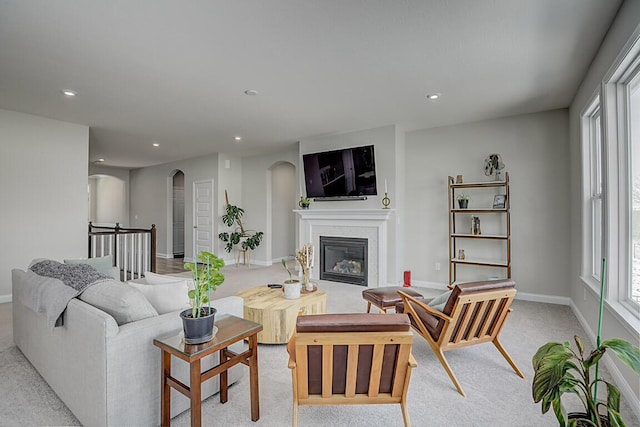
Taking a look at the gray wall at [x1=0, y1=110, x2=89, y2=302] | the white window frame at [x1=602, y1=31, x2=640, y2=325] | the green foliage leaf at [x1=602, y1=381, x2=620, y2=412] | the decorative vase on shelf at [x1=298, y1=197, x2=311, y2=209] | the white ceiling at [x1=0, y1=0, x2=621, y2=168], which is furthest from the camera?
the decorative vase on shelf at [x1=298, y1=197, x2=311, y2=209]

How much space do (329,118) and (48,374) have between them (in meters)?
4.01

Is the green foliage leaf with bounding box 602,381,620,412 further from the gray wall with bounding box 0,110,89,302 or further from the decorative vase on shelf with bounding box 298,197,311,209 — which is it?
the gray wall with bounding box 0,110,89,302

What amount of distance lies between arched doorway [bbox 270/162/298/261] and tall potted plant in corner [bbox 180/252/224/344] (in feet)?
19.7

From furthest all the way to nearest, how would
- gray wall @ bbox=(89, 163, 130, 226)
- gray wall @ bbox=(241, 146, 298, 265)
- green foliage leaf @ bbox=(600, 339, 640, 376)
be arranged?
gray wall @ bbox=(89, 163, 130, 226), gray wall @ bbox=(241, 146, 298, 265), green foliage leaf @ bbox=(600, 339, 640, 376)

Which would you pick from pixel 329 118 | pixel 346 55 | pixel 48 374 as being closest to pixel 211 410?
pixel 48 374

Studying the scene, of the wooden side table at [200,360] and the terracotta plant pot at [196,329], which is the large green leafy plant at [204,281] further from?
the wooden side table at [200,360]

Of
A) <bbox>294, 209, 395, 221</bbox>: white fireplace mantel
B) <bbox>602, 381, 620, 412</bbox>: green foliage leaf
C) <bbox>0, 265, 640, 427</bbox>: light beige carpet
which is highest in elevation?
<bbox>294, 209, 395, 221</bbox>: white fireplace mantel

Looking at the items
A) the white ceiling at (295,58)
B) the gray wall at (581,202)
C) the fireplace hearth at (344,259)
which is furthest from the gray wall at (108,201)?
the gray wall at (581,202)

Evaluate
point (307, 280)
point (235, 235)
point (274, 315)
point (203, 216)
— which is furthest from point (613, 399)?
point (203, 216)

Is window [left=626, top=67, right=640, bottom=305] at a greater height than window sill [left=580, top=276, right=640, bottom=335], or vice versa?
window [left=626, top=67, right=640, bottom=305]

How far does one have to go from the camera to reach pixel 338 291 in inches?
188

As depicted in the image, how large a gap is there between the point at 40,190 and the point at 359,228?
15.7 ft

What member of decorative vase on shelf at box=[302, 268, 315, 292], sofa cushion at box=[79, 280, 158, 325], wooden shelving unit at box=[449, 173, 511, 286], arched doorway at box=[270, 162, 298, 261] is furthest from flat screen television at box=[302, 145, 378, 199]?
sofa cushion at box=[79, 280, 158, 325]

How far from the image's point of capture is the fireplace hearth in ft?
17.3
